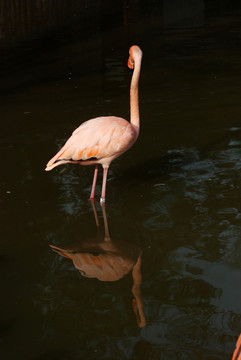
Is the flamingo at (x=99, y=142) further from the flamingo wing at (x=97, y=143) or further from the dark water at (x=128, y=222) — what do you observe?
the dark water at (x=128, y=222)

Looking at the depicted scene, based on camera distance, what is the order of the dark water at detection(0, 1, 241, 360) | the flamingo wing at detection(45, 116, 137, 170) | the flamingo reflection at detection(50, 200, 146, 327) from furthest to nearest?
the flamingo wing at detection(45, 116, 137, 170) < the flamingo reflection at detection(50, 200, 146, 327) < the dark water at detection(0, 1, 241, 360)

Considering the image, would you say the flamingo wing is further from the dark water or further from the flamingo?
the dark water

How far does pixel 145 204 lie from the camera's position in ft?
19.2

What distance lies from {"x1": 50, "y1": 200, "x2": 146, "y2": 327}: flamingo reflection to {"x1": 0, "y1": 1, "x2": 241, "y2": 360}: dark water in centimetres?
2

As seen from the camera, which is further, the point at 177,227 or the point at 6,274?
the point at 177,227

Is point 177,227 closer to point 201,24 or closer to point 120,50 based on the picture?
point 120,50

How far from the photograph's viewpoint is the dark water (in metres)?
3.96

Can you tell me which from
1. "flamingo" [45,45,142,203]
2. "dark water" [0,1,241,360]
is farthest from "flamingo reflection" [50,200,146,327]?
"flamingo" [45,45,142,203]

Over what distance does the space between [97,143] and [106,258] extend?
125 centimetres

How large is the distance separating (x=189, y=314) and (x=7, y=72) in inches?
324

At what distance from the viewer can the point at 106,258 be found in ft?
16.1

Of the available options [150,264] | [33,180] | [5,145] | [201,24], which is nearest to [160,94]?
[5,145]

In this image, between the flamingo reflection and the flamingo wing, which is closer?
the flamingo reflection

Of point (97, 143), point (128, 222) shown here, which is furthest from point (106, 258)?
point (97, 143)
